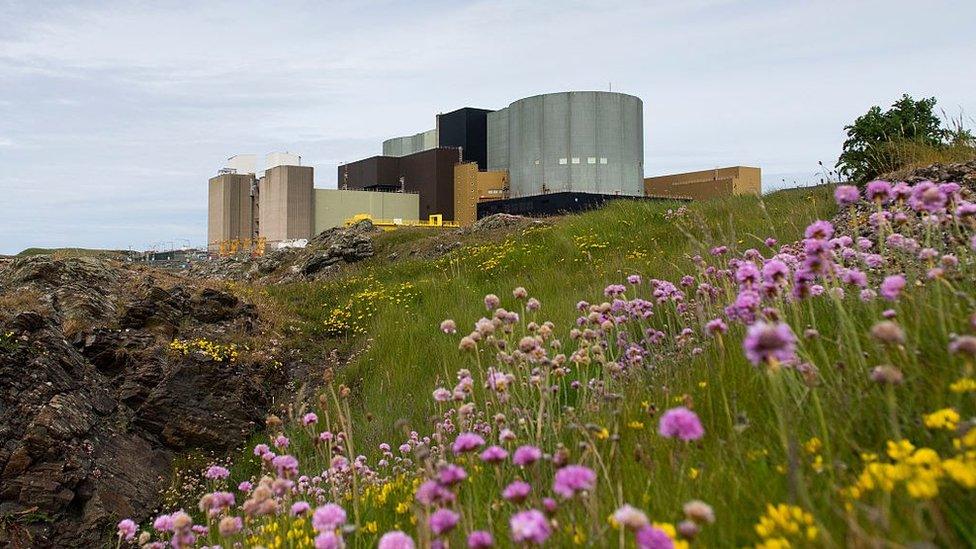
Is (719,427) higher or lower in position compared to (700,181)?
lower

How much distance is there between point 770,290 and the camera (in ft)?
8.17

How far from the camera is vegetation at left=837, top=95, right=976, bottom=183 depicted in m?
10.3

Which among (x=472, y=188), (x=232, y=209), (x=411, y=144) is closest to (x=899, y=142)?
(x=472, y=188)

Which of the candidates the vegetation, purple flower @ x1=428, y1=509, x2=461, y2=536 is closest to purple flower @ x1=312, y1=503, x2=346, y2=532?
purple flower @ x1=428, y1=509, x2=461, y2=536

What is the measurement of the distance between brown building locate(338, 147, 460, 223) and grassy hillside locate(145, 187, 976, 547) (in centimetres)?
5466

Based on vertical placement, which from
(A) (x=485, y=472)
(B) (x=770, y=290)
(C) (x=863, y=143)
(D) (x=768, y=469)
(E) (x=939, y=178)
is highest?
(C) (x=863, y=143)

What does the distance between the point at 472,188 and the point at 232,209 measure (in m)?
25.8

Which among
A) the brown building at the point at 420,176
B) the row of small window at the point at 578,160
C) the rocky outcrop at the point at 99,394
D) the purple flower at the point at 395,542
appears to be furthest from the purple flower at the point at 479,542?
the brown building at the point at 420,176

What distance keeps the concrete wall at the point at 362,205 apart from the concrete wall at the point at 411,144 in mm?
11096

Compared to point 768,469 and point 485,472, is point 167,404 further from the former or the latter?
point 768,469

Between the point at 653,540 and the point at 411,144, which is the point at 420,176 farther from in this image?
the point at 653,540

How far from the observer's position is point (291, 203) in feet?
192

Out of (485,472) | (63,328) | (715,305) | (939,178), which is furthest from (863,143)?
(63,328)

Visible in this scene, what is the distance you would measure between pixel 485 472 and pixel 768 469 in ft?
4.77
